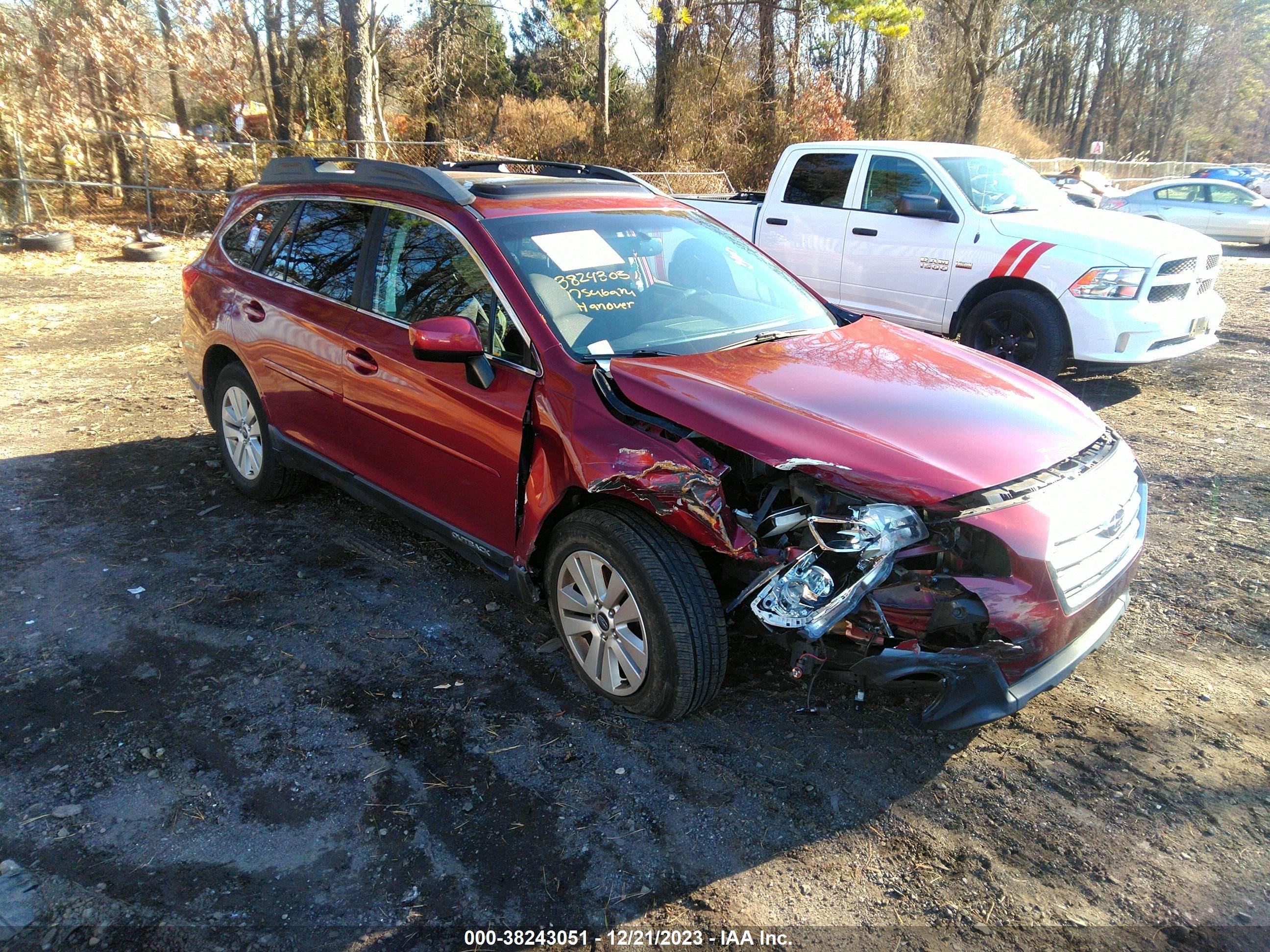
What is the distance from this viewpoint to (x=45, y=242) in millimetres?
13969

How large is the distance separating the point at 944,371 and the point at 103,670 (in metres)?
3.66

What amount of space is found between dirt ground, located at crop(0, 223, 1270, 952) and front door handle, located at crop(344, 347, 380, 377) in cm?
107

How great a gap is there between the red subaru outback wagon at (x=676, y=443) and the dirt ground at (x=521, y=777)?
0.40 meters

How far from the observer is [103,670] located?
3537mm

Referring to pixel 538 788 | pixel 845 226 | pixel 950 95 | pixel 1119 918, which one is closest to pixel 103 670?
pixel 538 788

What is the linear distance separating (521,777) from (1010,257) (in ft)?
19.8

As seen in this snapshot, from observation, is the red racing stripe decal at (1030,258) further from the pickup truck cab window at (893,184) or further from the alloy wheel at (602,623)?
the alloy wheel at (602,623)

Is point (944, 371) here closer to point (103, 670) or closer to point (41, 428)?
point (103, 670)

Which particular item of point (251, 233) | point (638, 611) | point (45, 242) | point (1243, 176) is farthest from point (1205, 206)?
point (45, 242)

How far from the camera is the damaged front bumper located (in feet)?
8.47

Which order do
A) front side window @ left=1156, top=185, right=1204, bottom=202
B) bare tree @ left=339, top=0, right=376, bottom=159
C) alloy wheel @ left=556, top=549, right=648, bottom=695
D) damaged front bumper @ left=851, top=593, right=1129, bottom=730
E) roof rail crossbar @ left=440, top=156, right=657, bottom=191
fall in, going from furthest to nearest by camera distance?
front side window @ left=1156, top=185, right=1204, bottom=202 → bare tree @ left=339, top=0, right=376, bottom=159 → roof rail crossbar @ left=440, top=156, right=657, bottom=191 → alloy wheel @ left=556, top=549, right=648, bottom=695 → damaged front bumper @ left=851, top=593, right=1129, bottom=730

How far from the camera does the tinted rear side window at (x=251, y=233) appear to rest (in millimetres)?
4805

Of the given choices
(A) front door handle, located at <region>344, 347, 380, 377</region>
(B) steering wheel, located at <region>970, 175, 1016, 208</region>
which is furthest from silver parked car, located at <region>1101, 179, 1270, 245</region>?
(A) front door handle, located at <region>344, 347, 380, 377</region>

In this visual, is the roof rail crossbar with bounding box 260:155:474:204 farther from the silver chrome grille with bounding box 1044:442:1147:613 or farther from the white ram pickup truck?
the white ram pickup truck
